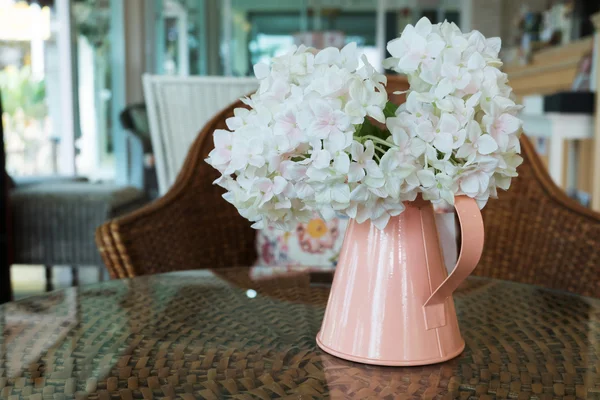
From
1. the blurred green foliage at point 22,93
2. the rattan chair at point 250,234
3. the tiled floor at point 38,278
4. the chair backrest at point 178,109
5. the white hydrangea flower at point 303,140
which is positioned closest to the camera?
the white hydrangea flower at point 303,140

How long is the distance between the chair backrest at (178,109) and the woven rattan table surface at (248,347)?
3.99 ft

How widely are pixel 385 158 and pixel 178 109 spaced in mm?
1753

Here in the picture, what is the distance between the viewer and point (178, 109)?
2.32 meters

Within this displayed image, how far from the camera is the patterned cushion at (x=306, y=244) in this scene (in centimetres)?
169

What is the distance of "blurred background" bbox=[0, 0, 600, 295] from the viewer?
340cm

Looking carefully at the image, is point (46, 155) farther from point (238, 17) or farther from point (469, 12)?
Result: point (469, 12)

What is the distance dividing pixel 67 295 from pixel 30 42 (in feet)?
13.3

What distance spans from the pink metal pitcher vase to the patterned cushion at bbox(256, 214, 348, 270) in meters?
0.93

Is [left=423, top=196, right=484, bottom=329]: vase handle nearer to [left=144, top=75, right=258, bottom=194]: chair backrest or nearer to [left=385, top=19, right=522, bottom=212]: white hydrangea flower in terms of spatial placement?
[left=385, top=19, right=522, bottom=212]: white hydrangea flower

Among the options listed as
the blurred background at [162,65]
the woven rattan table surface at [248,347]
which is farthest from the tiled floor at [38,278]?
the woven rattan table surface at [248,347]

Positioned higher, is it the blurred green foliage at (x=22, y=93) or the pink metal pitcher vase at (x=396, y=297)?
the blurred green foliage at (x=22, y=93)

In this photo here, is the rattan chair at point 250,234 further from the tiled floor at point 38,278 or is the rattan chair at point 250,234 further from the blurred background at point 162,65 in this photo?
the tiled floor at point 38,278

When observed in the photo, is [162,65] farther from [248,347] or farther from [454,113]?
[454,113]

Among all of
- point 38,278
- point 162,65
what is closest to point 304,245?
point 38,278
